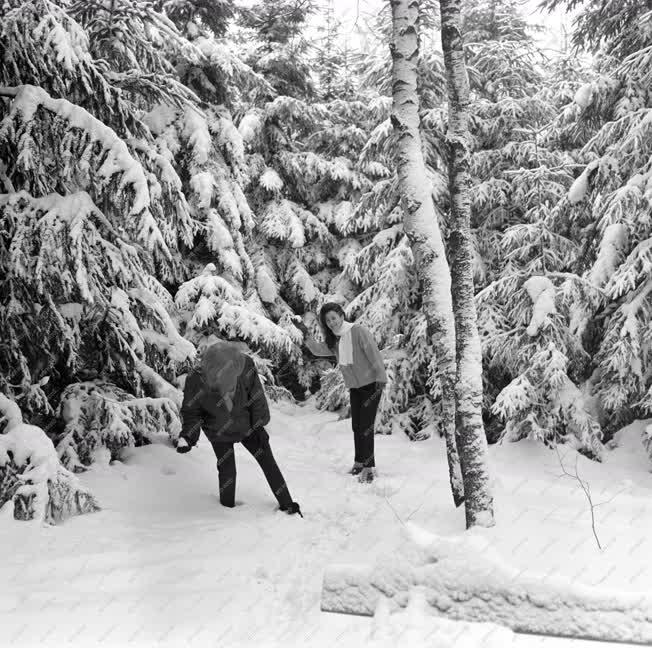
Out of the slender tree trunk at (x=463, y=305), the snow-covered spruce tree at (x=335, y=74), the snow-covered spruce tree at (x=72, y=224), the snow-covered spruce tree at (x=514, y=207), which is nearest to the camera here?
the slender tree trunk at (x=463, y=305)

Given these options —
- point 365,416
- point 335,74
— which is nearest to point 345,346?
point 365,416

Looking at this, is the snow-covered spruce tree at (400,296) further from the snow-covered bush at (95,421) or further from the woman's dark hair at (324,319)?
the snow-covered bush at (95,421)

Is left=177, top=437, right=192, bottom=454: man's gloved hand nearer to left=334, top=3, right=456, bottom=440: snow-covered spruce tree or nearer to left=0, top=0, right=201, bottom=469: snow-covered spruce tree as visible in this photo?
left=0, top=0, right=201, bottom=469: snow-covered spruce tree

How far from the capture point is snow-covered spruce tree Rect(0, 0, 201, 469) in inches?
202

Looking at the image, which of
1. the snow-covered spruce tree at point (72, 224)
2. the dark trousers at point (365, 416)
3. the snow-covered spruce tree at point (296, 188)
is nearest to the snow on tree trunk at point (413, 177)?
the dark trousers at point (365, 416)

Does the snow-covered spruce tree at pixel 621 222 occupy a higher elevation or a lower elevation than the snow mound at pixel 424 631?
higher

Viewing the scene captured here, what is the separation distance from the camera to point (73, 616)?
3.59m

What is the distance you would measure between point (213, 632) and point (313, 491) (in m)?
2.96

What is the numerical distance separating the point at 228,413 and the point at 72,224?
2224 millimetres

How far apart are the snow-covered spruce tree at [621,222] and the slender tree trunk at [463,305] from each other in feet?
10.2

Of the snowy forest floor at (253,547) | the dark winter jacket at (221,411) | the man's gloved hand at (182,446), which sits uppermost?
the dark winter jacket at (221,411)

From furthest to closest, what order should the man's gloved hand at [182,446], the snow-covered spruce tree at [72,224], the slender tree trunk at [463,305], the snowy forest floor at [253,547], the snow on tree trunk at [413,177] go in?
1. the man's gloved hand at [182,446]
2. the snow-covered spruce tree at [72,224]
3. the snow on tree trunk at [413,177]
4. the slender tree trunk at [463,305]
5. the snowy forest floor at [253,547]

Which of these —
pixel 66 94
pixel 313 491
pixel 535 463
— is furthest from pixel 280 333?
pixel 66 94

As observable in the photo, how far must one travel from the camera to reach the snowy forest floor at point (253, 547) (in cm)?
351
